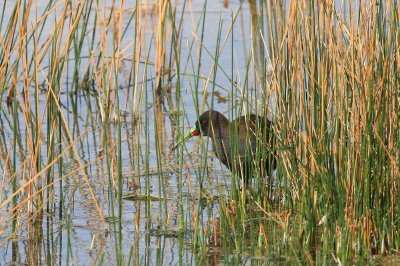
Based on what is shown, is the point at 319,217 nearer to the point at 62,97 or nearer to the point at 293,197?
the point at 293,197

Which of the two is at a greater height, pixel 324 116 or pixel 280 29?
pixel 280 29

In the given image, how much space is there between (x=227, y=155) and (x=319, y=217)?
143 centimetres

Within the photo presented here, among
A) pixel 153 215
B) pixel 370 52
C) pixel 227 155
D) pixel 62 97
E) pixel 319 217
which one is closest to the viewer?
pixel 370 52

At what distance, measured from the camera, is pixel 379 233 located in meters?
3.96

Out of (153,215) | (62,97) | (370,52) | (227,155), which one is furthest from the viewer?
(62,97)

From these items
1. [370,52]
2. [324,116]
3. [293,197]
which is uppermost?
[370,52]

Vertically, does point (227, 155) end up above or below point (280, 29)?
below

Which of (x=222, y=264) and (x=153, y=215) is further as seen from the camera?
(x=153, y=215)

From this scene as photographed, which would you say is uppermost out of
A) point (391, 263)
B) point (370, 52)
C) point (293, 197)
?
point (370, 52)

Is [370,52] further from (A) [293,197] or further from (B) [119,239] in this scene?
(B) [119,239]

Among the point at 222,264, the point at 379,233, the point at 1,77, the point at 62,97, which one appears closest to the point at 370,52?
the point at 379,233

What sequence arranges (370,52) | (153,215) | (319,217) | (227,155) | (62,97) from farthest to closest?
1. (62,97)
2. (227,155)
3. (153,215)
4. (319,217)
5. (370,52)

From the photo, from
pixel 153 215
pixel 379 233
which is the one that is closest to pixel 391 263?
pixel 379 233

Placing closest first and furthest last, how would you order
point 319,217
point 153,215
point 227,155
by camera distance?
point 319,217, point 153,215, point 227,155
